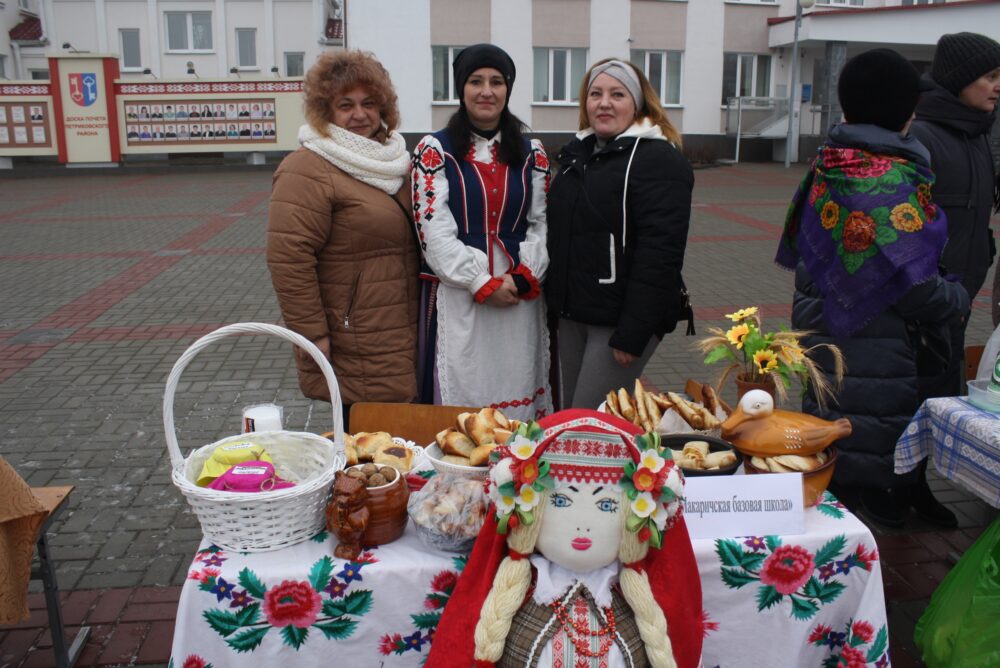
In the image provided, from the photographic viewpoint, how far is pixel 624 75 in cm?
295

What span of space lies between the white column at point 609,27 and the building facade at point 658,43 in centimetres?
3

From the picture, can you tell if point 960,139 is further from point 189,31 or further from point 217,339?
point 189,31

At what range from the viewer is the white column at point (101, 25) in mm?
27891

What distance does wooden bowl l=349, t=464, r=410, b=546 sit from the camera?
1.99 meters

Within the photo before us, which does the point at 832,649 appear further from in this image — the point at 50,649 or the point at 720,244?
the point at 720,244

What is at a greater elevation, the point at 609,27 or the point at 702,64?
the point at 609,27

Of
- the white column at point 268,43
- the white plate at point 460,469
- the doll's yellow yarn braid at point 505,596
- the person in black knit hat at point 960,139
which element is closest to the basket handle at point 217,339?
the white plate at point 460,469

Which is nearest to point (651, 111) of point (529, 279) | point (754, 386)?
point (529, 279)

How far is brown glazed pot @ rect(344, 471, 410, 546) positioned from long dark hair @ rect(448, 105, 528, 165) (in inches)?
58.8

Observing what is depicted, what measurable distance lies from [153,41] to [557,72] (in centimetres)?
1485

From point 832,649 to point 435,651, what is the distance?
42.3 inches

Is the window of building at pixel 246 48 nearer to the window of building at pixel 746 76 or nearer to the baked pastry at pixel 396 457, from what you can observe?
the window of building at pixel 746 76

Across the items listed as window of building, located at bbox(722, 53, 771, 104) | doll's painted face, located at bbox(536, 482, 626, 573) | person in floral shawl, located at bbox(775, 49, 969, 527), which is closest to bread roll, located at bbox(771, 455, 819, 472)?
doll's painted face, located at bbox(536, 482, 626, 573)

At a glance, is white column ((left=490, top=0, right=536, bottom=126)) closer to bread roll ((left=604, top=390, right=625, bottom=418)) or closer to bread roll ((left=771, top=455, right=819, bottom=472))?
bread roll ((left=604, top=390, right=625, bottom=418))
